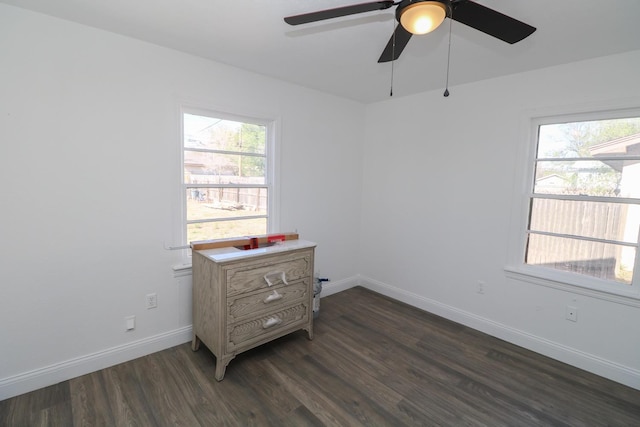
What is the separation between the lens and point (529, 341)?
2668mm

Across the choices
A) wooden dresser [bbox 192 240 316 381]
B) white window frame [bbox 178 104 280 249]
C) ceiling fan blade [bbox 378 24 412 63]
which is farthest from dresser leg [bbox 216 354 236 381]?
ceiling fan blade [bbox 378 24 412 63]

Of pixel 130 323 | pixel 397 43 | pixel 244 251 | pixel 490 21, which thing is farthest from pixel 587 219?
pixel 130 323

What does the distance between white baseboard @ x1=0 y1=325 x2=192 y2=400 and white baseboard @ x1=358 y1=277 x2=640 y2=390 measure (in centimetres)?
241

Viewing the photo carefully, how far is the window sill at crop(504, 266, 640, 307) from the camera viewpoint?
2.23 meters

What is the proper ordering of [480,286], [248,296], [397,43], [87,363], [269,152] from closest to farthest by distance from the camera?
[397,43] → [87,363] → [248,296] → [480,286] → [269,152]

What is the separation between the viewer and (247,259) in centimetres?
224

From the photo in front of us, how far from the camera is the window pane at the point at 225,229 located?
267 cm

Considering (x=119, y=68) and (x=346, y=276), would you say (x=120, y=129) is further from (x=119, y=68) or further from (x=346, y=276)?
(x=346, y=276)

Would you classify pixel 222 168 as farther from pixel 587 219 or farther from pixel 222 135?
pixel 587 219

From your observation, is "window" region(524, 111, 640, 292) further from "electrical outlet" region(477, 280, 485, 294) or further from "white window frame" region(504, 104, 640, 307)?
"electrical outlet" region(477, 280, 485, 294)

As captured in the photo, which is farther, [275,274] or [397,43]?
[275,274]

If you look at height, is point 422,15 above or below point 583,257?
above

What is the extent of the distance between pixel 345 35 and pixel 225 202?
1.72 m

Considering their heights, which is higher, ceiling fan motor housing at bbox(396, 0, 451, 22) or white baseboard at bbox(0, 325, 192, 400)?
ceiling fan motor housing at bbox(396, 0, 451, 22)
